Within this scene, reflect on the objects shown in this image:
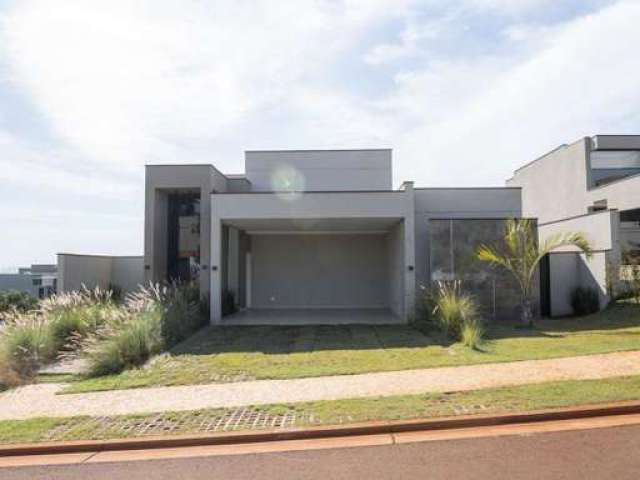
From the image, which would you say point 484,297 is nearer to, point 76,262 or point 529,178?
point 76,262

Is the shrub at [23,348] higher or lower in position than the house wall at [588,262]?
lower

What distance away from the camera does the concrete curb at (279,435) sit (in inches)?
205

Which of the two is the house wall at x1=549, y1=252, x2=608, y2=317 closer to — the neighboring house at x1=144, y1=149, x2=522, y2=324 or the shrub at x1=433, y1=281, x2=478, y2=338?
the neighboring house at x1=144, y1=149, x2=522, y2=324

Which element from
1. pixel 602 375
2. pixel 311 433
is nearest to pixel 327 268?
pixel 602 375

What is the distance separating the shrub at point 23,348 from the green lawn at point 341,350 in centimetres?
178

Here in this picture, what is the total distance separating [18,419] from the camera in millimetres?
6285

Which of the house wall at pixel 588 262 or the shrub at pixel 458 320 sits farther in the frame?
the house wall at pixel 588 262

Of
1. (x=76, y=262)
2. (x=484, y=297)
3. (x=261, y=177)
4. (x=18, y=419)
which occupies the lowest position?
(x=18, y=419)

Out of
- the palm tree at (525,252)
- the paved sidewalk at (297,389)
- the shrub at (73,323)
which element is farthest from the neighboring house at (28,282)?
the palm tree at (525,252)

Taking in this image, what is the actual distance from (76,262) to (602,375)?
18.0 m

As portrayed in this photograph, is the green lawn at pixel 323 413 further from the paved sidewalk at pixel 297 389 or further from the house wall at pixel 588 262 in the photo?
the house wall at pixel 588 262

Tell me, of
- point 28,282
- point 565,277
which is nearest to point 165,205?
point 28,282

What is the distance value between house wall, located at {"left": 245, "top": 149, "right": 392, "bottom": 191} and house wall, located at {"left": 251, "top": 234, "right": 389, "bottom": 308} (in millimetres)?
2896

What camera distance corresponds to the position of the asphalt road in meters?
4.21
